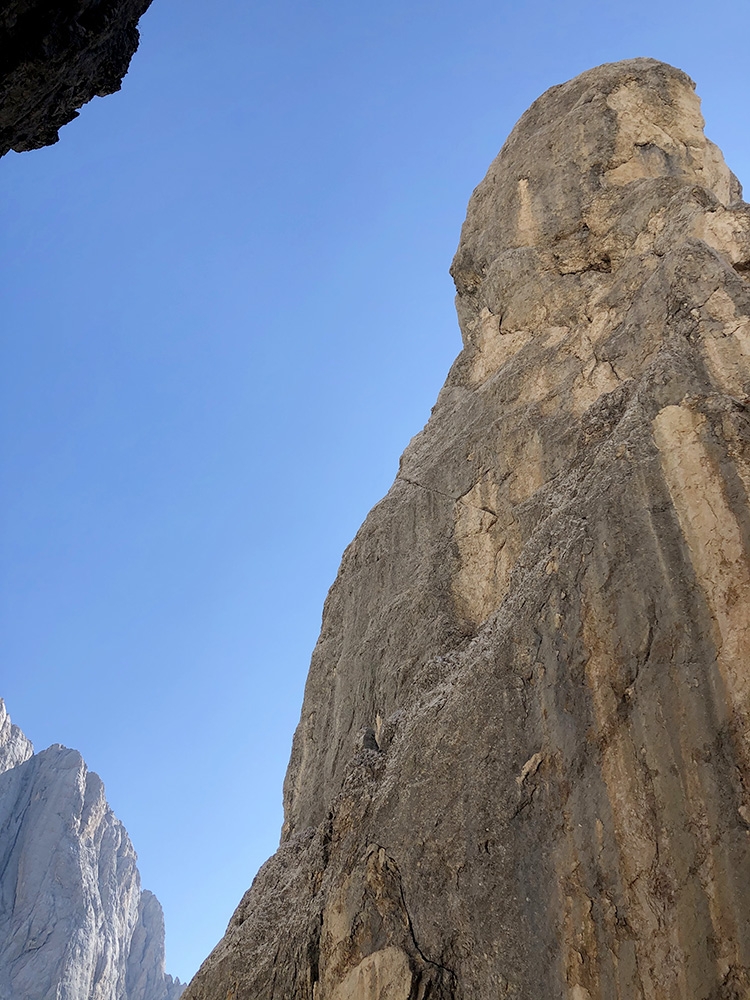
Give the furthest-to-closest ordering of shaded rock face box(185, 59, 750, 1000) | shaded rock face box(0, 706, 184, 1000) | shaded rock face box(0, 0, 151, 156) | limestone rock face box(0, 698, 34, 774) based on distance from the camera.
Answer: limestone rock face box(0, 698, 34, 774) < shaded rock face box(0, 706, 184, 1000) < shaded rock face box(185, 59, 750, 1000) < shaded rock face box(0, 0, 151, 156)

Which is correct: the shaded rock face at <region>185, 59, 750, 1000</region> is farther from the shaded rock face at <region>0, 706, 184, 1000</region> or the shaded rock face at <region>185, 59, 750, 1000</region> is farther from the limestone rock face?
the limestone rock face

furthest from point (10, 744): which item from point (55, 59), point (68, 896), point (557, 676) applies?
point (55, 59)

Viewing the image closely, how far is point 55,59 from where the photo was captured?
9086 mm

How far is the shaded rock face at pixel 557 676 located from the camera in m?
10.1

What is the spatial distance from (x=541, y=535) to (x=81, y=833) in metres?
122

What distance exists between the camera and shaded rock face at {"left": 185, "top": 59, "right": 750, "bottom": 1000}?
10133 mm

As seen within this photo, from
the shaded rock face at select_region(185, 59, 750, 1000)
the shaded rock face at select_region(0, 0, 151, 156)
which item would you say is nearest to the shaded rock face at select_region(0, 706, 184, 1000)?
the shaded rock face at select_region(185, 59, 750, 1000)

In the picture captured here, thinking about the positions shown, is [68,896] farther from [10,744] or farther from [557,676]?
[557,676]

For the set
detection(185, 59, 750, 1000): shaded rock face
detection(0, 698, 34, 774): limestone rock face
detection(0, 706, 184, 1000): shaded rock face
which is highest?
detection(0, 698, 34, 774): limestone rock face

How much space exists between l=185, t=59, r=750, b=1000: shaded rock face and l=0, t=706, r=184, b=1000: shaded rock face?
9809 centimetres

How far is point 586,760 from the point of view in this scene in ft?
36.7

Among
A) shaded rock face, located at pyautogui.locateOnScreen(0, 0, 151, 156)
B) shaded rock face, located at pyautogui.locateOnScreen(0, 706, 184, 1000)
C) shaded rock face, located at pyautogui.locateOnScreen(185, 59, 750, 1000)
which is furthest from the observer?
shaded rock face, located at pyautogui.locateOnScreen(0, 706, 184, 1000)

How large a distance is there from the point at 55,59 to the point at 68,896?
119 metres

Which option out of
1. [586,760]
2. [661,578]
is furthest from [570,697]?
[661,578]
